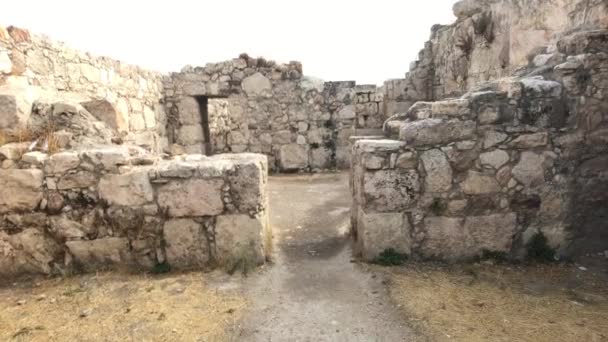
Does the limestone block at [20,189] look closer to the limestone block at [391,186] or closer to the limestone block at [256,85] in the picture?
the limestone block at [391,186]

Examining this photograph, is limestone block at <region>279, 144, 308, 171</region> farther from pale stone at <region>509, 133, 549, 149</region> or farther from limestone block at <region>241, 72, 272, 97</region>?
pale stone at <region>509, 133, 549, 149</region>

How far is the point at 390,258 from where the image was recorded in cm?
359

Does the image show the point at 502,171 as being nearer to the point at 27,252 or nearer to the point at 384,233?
the point at 384,233

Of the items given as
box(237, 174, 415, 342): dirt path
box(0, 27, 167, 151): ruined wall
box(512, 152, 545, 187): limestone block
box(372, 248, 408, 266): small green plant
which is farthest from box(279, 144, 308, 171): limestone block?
box(512, 152, 545, 187): limestone block

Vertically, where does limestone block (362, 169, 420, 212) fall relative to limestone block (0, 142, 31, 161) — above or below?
below

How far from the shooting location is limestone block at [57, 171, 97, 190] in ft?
11.0

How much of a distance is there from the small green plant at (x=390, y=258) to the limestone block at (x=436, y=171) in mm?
645

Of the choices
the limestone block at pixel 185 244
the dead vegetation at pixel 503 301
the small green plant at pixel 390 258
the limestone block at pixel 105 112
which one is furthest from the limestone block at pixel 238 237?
the limestone block at pixel 105 112

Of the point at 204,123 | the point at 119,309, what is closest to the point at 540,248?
the point at 119,309

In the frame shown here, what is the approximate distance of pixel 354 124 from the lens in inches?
357

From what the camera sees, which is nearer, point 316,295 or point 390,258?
point 316,295

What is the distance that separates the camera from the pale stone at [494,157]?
11.6 ft

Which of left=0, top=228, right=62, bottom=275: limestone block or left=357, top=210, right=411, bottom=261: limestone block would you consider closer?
left=0, top=228, right=62, bottom=275: limestone block

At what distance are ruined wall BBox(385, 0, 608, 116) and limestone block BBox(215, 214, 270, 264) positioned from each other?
3544mm
